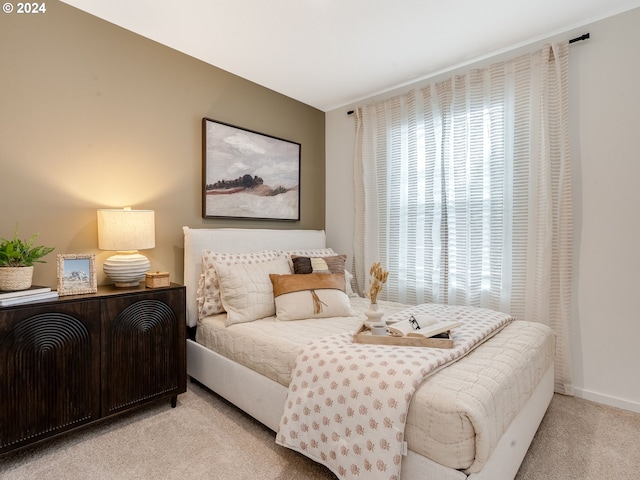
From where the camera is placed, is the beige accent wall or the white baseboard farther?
the white baseboard

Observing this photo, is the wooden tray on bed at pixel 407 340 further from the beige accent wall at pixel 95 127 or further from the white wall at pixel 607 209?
the beige accent wall at pixel 95 127

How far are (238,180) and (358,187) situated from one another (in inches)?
48.9

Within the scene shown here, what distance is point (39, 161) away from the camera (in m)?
2.08

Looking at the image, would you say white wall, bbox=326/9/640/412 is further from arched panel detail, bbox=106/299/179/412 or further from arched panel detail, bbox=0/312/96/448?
arched panel detail, bbox=0/312/96/448

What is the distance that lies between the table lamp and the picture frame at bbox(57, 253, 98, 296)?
0.14 metres

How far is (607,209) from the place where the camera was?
7.57 feet

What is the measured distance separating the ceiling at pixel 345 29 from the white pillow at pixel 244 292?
1666 millimetres

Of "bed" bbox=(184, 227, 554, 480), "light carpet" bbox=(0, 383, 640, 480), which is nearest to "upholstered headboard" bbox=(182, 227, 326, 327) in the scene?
"bed" bbox=(184, 227, 554, 480)

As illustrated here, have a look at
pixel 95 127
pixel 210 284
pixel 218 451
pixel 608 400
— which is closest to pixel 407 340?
pixel 218 451

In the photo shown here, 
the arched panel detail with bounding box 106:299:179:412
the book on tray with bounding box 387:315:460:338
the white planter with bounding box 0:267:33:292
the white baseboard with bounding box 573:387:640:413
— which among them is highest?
the white planter with bounding box 0:267:33:292

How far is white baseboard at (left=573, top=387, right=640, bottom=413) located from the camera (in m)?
2.23

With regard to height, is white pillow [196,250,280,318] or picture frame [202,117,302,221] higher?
picture frame [202,117,302,221]

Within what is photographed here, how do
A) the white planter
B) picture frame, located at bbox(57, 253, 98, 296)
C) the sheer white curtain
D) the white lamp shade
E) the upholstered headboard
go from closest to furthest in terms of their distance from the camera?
1. the white planter
2. picture frame, located at bbox(57, 253, 98, 296)
3. the white lamp shade
4. the sheer white curtain
5. the upholstered headboard

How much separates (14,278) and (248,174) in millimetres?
1865
